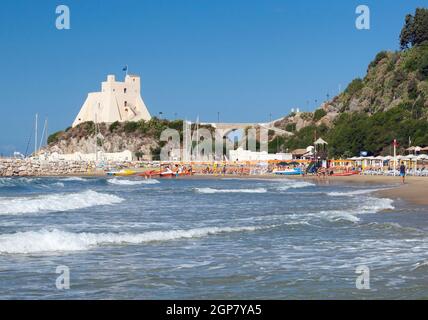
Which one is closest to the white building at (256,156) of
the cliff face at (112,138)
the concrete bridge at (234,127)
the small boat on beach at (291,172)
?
the small boat on beach at (291,172)

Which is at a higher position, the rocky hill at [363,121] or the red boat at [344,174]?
the rocky hill at [363,121]

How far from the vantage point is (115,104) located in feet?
399

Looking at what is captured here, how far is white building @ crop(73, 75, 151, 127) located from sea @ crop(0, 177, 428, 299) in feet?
339

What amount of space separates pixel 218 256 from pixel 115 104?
4405 inches

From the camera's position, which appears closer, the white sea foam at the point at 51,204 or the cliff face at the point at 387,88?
the white sea foam at the point at 51,204

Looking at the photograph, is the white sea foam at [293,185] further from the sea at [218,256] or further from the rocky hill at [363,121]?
the rocky hill at [363,121]

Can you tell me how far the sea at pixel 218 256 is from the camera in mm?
8836

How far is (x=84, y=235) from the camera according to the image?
13641 mm

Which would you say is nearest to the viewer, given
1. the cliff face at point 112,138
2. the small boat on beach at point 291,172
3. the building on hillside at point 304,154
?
the small boat on beach at point 291,172

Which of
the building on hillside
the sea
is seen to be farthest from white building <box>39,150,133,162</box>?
the sea

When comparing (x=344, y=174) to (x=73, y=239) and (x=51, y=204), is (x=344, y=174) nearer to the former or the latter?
(x=51, y=204)

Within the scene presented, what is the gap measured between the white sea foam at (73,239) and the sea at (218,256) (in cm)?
2
